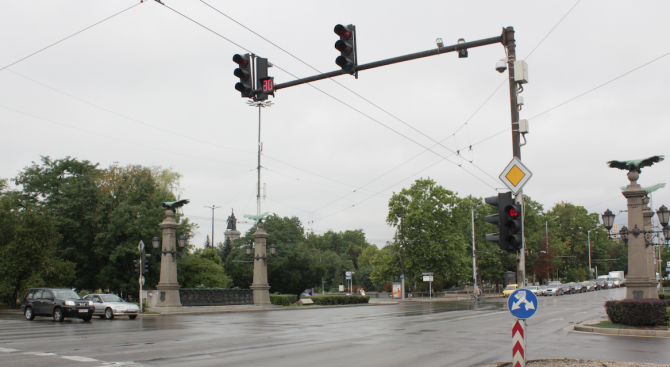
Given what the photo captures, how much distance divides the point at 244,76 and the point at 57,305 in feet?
61.5

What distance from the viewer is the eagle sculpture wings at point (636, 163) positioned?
69.1 ft

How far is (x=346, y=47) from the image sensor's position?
9.52m

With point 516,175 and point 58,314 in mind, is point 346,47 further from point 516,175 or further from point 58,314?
point 58,314

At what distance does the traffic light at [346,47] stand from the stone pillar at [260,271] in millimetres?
28617

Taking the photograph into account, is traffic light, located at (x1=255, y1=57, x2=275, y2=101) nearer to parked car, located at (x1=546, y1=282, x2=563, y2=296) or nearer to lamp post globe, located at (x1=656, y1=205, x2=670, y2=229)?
lamp post globe, located at (x1=656, y1=205, x2=670, y2=229)

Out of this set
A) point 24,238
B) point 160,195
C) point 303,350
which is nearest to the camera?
point 303,350

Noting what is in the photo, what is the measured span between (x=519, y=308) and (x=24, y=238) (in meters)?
31.9

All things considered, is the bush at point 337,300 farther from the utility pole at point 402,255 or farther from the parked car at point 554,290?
the parked car at point 554,290

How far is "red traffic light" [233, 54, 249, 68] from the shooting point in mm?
10719

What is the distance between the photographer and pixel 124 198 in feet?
140

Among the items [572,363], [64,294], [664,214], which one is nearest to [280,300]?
[64,294]

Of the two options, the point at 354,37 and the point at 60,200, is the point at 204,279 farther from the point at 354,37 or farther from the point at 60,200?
the point at 354,37

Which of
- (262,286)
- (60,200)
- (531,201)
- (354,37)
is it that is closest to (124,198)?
(60,200)

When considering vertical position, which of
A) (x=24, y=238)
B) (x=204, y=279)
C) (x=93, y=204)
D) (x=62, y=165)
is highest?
(x=62, y=165)
